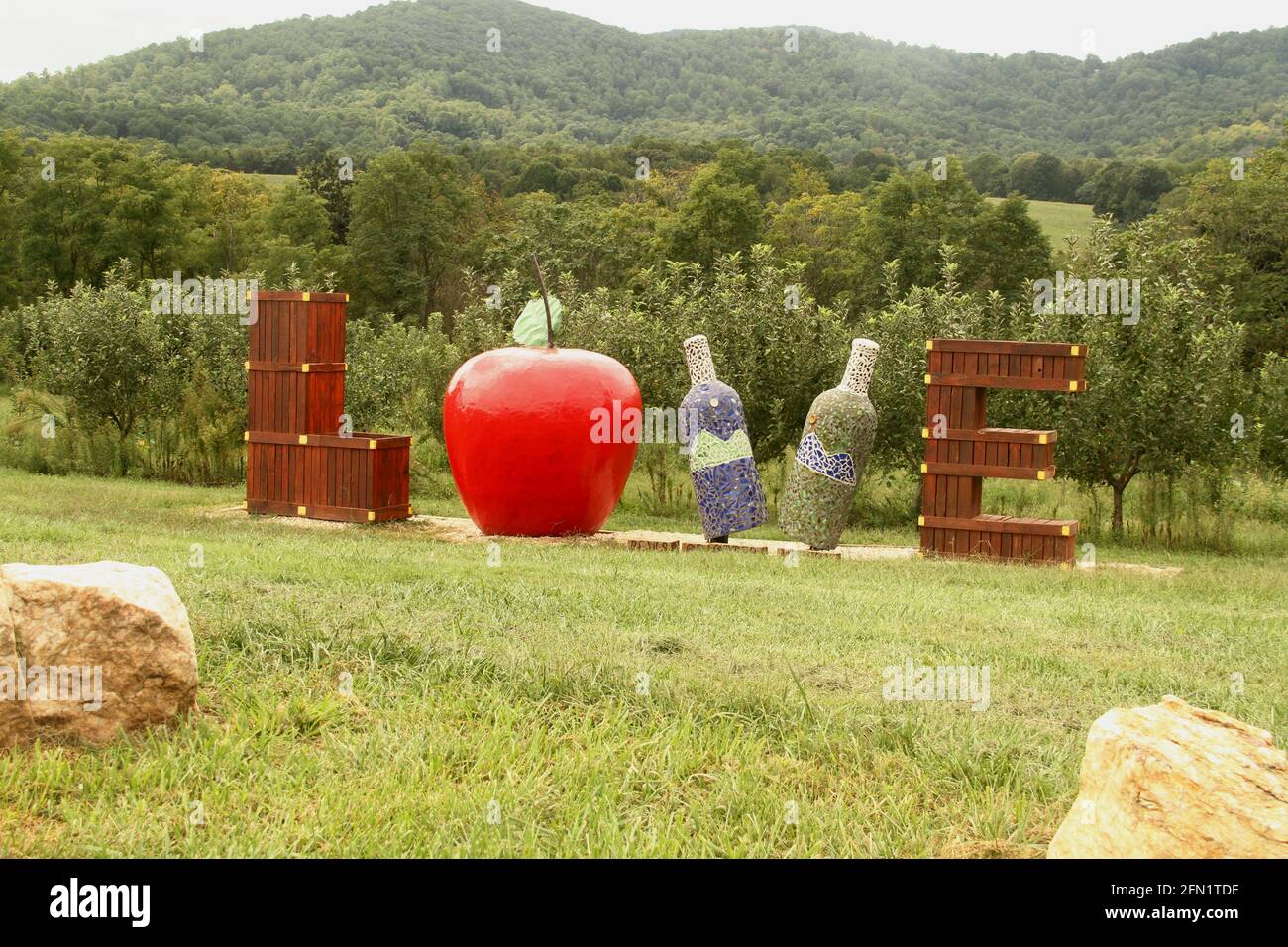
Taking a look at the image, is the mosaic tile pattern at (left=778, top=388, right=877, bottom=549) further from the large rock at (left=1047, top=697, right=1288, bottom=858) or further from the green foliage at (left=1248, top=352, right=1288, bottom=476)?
the large rock at (left=1047, top=697, right=1288, bottom=858)

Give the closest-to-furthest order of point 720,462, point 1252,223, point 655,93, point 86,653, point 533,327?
point 86,653, point 720,462, point 533,327, point 1252,223, point 655,93

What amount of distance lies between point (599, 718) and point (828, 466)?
27.7 ft

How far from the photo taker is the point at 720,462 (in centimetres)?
1390

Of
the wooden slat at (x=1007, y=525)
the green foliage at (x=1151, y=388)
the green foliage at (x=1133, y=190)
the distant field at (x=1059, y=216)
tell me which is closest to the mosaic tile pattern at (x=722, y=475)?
the wooden slat at (x=1007, y=525)

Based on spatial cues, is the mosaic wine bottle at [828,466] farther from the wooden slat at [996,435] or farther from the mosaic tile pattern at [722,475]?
the wooden slat at [996,435]

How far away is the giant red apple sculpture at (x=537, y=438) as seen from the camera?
44.3 ft

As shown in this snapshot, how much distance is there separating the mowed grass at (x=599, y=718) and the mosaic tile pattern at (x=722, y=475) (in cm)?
432

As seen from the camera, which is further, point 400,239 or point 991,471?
point 400,239

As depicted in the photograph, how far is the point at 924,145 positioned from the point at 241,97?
50.6 metres

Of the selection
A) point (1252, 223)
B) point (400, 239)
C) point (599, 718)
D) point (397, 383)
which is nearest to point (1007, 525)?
point (599, 718)

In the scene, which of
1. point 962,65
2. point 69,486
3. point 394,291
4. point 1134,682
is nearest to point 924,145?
point 962,65

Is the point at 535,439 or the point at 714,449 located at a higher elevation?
the point at 535,439

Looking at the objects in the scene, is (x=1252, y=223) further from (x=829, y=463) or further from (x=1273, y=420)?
(x=829, y=463)

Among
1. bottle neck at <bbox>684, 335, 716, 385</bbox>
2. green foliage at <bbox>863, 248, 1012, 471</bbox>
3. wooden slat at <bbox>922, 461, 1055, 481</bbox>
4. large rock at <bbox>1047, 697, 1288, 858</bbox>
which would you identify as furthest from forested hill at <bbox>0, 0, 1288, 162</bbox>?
large rock at <bbox>1047, 697, 1288, 858</bbox>
